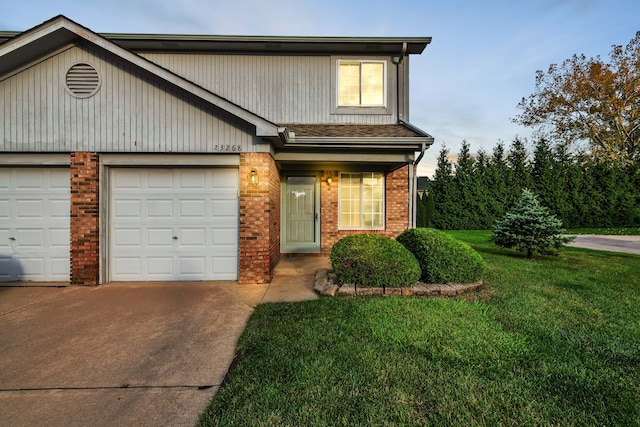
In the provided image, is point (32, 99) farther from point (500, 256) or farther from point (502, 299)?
point (500, 256)

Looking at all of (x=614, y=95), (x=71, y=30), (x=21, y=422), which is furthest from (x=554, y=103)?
(x=21, y=422)

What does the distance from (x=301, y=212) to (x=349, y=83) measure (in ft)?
13.8

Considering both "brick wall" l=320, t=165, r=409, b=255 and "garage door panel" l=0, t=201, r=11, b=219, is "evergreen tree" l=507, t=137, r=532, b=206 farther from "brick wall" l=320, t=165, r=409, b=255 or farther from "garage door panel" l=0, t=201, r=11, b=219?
"garage door panel" l=0, t=201, r=11, b=219

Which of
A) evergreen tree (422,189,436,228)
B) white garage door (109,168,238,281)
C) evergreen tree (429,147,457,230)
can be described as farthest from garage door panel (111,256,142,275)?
evergreen tree (429,147,457,230)

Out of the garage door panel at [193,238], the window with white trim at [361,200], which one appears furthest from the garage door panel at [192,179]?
the window with white trim at [361,200]

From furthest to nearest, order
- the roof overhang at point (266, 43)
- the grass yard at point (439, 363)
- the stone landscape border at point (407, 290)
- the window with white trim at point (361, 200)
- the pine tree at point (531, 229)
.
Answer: the window with white trim at point (361, 200), the roof overhang at point (266, 43), the pine tree at point (531, 229), the stone landscape border at point (407, 290), the grass yard at point (439, 363)

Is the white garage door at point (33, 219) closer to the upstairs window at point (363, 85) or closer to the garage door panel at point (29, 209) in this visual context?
the garage door panel at point (29, 209)

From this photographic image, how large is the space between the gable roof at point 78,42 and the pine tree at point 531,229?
716 centimetres

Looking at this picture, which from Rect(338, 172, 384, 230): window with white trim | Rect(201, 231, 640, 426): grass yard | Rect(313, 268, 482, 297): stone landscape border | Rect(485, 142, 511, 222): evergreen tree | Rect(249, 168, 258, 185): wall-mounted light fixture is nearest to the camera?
Rect(201, 231, 640, 426): grass yard

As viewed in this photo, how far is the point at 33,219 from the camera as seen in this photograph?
5863 mm

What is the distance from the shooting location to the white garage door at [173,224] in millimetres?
5992

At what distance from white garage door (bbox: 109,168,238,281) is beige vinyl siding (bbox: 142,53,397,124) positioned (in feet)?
11.6

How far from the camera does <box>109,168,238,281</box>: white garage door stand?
236 inches

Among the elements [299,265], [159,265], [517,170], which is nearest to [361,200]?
[299,265]
